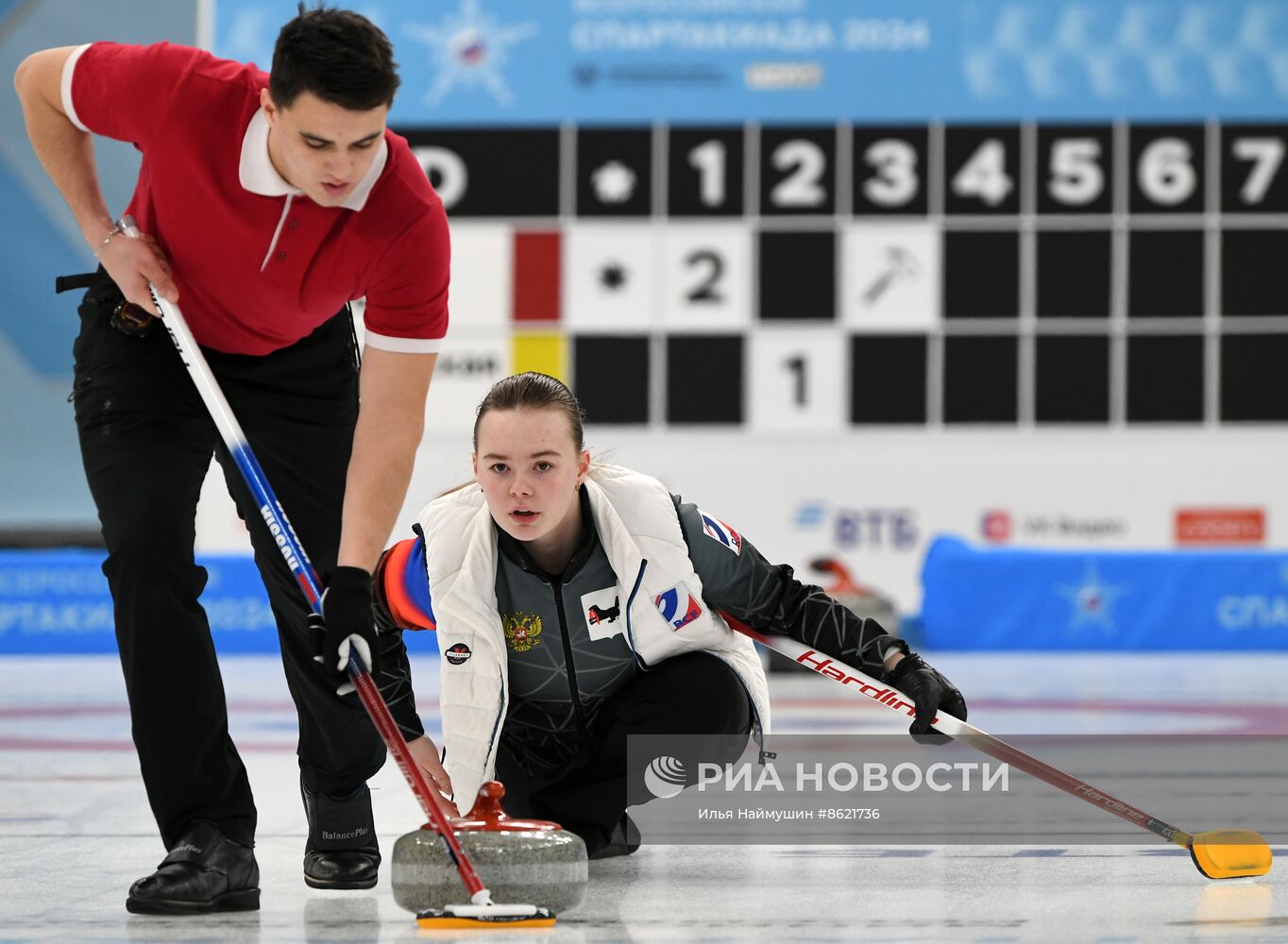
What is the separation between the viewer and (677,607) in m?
3.12

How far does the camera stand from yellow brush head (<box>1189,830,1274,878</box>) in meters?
2.89

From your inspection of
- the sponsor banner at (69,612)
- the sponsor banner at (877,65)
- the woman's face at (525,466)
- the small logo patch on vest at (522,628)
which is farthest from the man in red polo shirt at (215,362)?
the sponsor banner at (877,65)

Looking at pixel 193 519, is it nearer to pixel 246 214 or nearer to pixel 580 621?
pixel 246 214

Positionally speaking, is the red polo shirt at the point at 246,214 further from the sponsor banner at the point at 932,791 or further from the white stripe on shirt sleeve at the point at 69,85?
the sponsor banner at the point at 932,791

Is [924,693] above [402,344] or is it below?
below

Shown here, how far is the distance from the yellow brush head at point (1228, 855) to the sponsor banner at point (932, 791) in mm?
86

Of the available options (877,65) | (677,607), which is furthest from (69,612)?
(677,607)

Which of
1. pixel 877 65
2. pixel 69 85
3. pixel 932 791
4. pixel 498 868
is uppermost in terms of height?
pixel 877 65

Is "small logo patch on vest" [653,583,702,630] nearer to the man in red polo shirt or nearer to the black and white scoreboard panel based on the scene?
the man in red polo shirt

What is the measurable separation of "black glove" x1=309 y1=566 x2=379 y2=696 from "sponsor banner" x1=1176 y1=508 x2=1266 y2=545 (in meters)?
9.27

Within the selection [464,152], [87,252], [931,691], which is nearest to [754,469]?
[464,152]

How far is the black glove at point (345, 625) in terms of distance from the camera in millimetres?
2529

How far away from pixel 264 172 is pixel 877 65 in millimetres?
8815

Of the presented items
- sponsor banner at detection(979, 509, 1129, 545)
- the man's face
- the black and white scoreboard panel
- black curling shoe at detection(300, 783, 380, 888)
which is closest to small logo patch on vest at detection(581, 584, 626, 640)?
black curling shoe at detection(300, 783, 380, 888)
